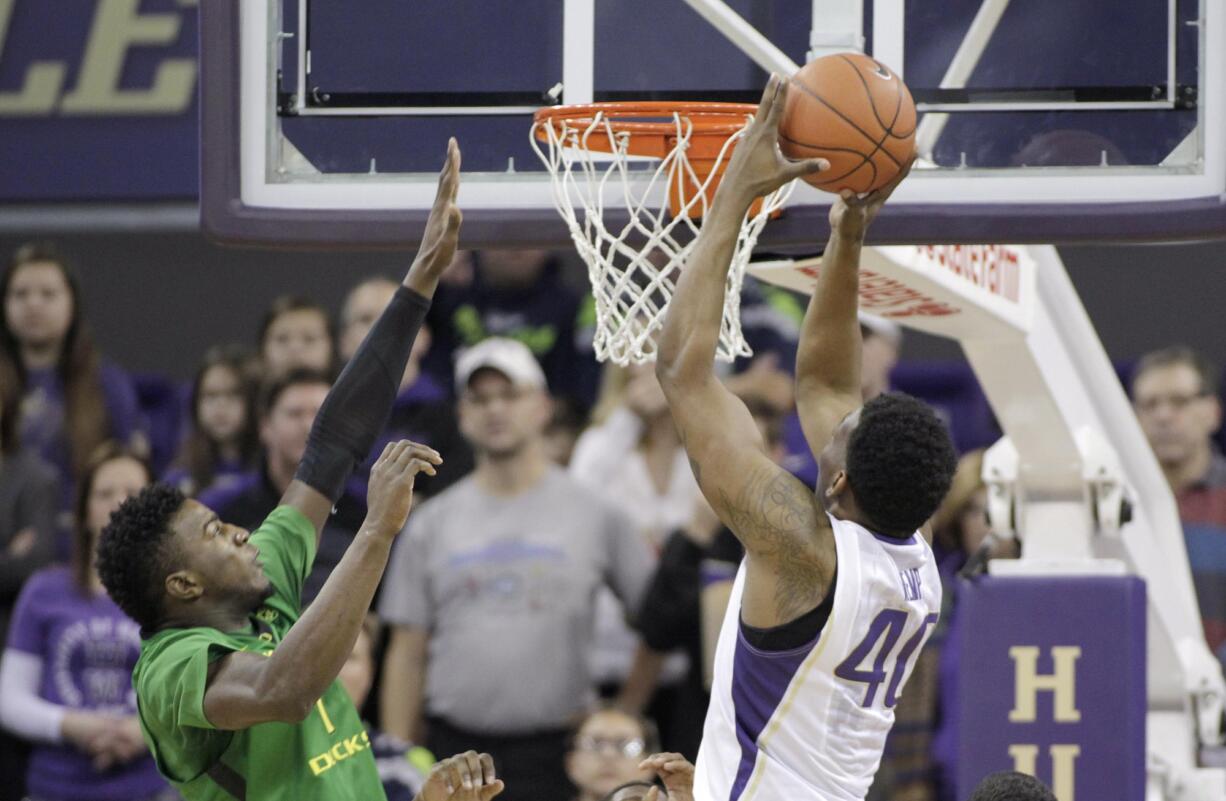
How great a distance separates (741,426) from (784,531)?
0.21m

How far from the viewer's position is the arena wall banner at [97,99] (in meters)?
9.38

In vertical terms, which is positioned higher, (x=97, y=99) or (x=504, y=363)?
(x=97, y=99)

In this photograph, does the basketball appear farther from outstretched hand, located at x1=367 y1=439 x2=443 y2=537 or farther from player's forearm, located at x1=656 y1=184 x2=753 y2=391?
outstretched hand, located at x1=367 y1=439 x2=443 y2=537

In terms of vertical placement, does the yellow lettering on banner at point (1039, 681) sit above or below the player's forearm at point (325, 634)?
below

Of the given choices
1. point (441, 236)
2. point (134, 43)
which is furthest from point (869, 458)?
point (134, 43)

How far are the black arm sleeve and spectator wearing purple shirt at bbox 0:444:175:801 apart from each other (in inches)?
101

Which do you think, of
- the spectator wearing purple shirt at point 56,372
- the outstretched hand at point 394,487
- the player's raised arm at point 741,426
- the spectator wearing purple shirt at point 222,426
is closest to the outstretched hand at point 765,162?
the player's raised arm at point 741,426

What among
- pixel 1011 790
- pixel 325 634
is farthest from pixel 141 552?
pixel 1011 790

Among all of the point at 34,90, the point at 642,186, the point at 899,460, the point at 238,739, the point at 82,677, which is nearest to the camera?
the point at 899,460

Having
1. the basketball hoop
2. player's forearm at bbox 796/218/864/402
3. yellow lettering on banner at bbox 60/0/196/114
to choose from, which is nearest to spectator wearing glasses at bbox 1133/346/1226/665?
player's forearm at bbox 796/218/864/402

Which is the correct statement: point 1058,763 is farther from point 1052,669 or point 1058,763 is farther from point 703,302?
point 703,302

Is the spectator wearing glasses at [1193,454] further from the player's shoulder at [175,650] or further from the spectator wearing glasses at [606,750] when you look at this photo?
the player's shoulder at [175,650]

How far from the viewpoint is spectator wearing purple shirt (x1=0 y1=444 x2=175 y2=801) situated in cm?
679

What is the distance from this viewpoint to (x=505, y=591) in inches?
263
